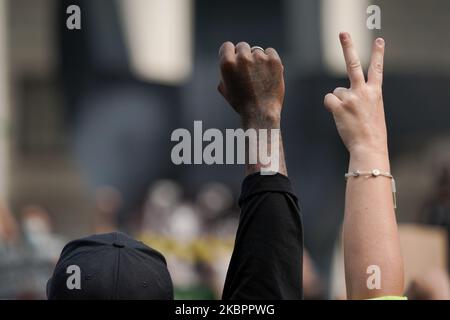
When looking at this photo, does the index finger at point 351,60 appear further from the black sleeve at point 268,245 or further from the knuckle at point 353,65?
→ the black sleeve at point 268,245

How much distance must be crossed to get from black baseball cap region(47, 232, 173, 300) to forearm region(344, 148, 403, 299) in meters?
0.24

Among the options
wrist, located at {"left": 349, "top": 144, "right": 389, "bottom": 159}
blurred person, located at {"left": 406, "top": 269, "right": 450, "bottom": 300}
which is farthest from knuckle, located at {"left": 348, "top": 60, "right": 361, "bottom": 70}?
blurred person, located at {"left": 406, "top": 269, "right": 450, "bottom": 300}

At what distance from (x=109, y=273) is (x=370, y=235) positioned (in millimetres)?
341

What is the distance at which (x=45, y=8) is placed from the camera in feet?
55.8

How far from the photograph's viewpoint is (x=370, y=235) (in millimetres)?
1369

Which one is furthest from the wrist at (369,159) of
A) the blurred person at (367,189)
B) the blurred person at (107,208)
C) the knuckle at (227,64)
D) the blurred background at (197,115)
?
the blurred person at (107,208)

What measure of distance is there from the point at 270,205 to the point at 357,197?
0.52 ft

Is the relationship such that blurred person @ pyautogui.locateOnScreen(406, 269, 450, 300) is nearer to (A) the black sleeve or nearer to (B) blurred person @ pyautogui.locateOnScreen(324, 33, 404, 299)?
(B) blurred person @ pyautogui.locateOnScreen(324, 33, 404, 299)

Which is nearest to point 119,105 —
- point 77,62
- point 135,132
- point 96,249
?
point 135,132

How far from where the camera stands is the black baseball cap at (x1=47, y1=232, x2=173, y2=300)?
4.28ft

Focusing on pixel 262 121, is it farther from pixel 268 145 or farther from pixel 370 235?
pixel 370 235

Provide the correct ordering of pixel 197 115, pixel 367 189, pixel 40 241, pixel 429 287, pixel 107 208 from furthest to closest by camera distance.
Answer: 1. pixel 197 115
2. pixel 107 208
3. pixel 40 241
4. pixel 429 287
5. pixel 367 189

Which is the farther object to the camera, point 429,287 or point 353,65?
point 429,287

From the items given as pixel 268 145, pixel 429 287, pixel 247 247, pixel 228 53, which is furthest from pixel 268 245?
pixel 429 287
